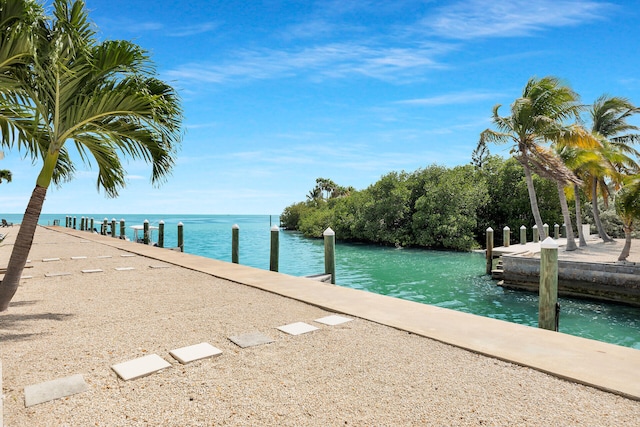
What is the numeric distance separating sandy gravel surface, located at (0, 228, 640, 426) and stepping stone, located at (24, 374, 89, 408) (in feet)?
0.17

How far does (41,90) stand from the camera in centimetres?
470

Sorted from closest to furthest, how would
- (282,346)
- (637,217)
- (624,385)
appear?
(624,385), (282,346), (637,217)

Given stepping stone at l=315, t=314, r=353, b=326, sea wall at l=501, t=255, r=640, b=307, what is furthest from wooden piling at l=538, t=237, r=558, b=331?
sea wall at l=501, t=255, r=640, b=307

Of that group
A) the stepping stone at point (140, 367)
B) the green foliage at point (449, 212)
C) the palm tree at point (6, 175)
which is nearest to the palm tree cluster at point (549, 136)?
the green foliage at point (449, 212)

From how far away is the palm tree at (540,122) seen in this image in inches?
595

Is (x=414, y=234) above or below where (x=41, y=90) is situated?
below

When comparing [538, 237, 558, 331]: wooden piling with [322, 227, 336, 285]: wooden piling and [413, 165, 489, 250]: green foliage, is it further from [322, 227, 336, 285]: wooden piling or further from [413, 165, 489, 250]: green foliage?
[413, 165, 489, 250]: green foliage

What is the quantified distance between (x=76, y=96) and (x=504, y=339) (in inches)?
221

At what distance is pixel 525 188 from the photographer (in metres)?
28.9

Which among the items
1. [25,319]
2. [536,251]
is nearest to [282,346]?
[25,319]

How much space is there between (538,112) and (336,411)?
1646 centimetres

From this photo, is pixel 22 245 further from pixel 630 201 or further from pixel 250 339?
pixel 630 201

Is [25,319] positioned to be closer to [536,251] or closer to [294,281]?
[294,281]

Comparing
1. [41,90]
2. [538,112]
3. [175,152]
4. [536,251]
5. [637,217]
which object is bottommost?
[536,251]
